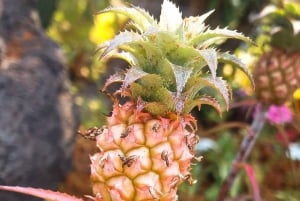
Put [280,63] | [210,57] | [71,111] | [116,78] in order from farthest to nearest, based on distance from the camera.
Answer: [71,111]
[280,63]
[116,78]
[210,57]

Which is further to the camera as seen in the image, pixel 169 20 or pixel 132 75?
pixel 169 20

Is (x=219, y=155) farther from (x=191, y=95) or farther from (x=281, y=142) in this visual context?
(x=191, y=95)

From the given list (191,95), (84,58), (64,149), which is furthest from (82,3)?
(191,95)

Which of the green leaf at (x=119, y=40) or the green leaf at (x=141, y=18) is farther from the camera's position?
the green leaf at (x=141, y=18)

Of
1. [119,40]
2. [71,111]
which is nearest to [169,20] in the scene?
[119,40]

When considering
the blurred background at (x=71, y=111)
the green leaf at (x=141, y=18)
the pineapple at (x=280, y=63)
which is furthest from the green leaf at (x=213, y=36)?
the pineapple at (x=280, y=63)

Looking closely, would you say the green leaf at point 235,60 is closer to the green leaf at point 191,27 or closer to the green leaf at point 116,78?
the green leaf at point 191,27

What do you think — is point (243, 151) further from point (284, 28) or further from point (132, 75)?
point (132, 75)

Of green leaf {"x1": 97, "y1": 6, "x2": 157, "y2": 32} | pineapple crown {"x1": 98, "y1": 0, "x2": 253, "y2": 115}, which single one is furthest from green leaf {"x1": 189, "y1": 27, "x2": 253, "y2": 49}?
green leaf {"x1": 97, "y1": 6, "x2": 157, "y2": 32}
